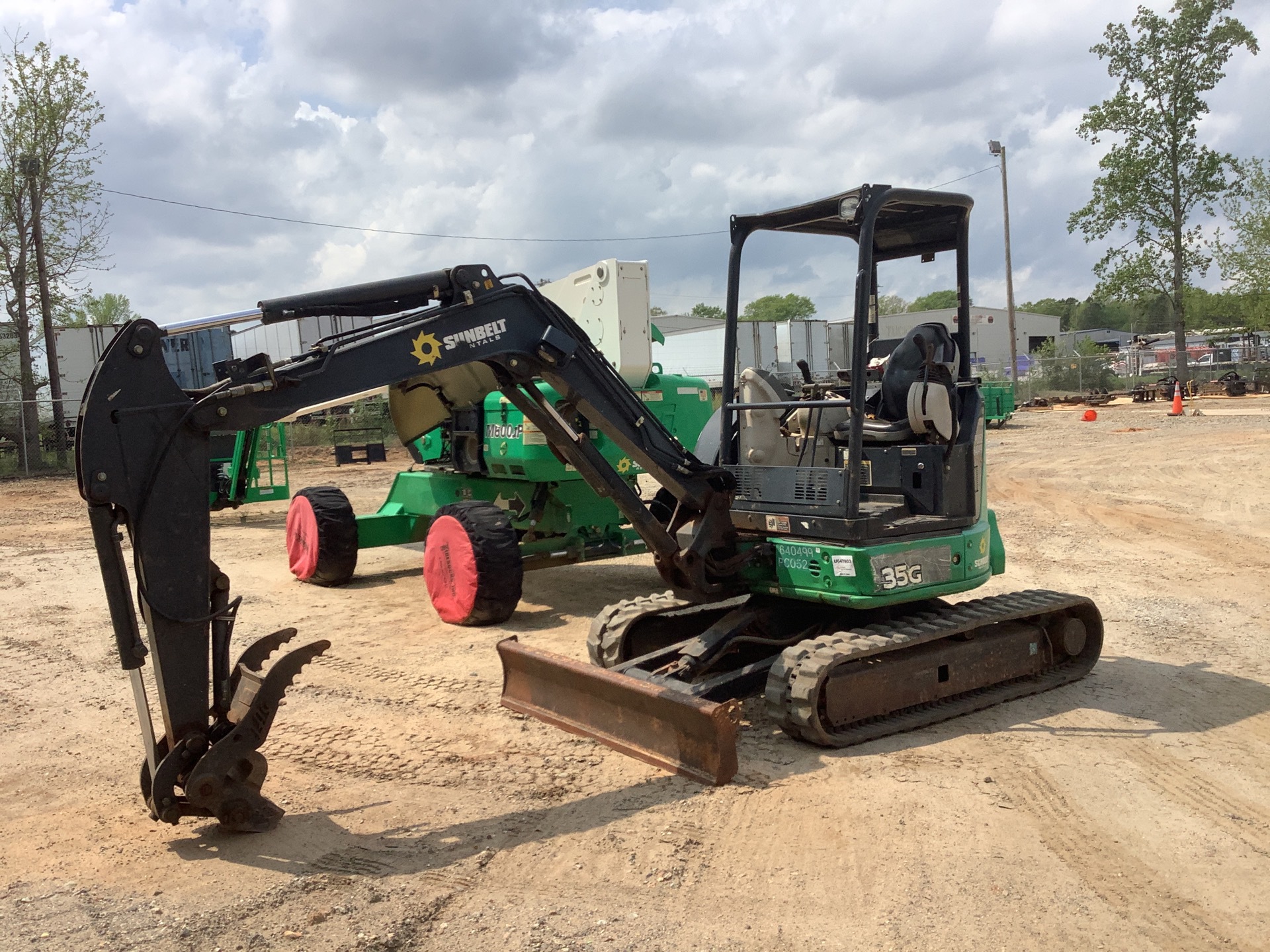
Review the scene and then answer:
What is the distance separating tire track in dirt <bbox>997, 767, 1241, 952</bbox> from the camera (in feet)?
11.7

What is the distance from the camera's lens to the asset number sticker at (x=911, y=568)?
5.64 meters

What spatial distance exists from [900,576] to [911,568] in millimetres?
115

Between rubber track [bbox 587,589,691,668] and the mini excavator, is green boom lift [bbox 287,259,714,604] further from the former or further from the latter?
rubber track [bbox 587,589,691,668]

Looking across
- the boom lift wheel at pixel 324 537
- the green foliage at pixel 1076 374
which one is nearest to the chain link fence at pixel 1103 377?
the green foliage at pixel 1076 374

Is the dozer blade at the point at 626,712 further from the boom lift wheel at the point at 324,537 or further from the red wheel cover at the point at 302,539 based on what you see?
the red wheel cover at the point at 302,539

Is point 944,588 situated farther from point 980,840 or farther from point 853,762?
point 980,840

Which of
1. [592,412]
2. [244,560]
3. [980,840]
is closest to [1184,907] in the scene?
[980,840]

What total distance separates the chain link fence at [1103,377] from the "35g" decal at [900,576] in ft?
104

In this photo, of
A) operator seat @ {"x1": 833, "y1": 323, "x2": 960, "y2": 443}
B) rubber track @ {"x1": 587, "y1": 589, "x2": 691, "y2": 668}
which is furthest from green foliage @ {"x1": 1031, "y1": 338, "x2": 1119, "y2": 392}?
rubber track @ {"x1": 587, "y1": 589, "x2": 691, "y2": 668}

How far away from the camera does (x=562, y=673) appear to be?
5.73 metres

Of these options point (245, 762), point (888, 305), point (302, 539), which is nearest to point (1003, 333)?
point (888, 305)

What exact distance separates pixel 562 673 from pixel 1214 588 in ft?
21.2

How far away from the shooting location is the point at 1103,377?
38062 millimetres

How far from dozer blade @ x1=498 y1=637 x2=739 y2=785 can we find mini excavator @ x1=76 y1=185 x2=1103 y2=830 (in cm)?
1
